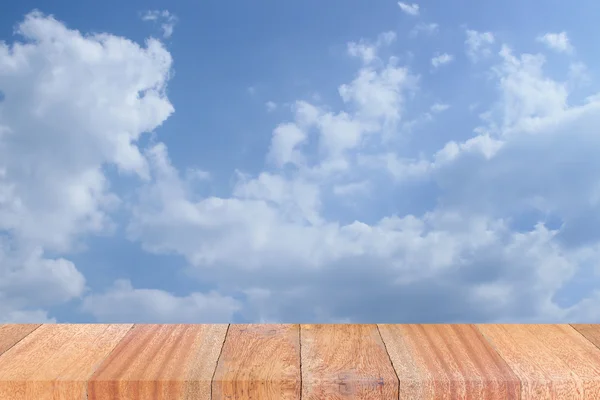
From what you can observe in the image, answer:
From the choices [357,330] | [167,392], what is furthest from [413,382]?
[167,392]

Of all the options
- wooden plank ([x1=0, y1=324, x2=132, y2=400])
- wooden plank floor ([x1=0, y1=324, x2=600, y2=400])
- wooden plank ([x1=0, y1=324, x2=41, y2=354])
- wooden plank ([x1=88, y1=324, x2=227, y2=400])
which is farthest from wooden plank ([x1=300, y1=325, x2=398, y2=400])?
wooden plank ([x1=0, y1=324, x2=41, y2=354])

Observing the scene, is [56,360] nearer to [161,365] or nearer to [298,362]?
[161,365]

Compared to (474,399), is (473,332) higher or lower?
higher

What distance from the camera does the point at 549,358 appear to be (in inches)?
45.5

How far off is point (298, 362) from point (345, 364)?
0.27 feet

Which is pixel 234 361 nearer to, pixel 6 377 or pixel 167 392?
pixel 167 392

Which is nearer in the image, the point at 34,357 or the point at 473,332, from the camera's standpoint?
the point at 34,357

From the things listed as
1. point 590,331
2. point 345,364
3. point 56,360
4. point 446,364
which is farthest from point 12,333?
point 590,331

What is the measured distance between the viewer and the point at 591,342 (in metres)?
1.25

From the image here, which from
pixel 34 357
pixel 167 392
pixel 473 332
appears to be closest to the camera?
pixel 167 392

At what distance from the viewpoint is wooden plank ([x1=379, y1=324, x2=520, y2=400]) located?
3.43ft

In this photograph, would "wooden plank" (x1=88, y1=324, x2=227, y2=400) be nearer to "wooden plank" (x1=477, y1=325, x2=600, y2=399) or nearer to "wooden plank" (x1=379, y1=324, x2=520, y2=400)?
"wooden plank" (x1=379, y1=324, x2=520, y2=400)

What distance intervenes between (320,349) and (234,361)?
0.16 metres

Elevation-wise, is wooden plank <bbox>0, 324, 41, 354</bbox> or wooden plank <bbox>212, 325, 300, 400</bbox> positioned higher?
wooden plank <bbox>0, 324, 41, 354</bbox>
